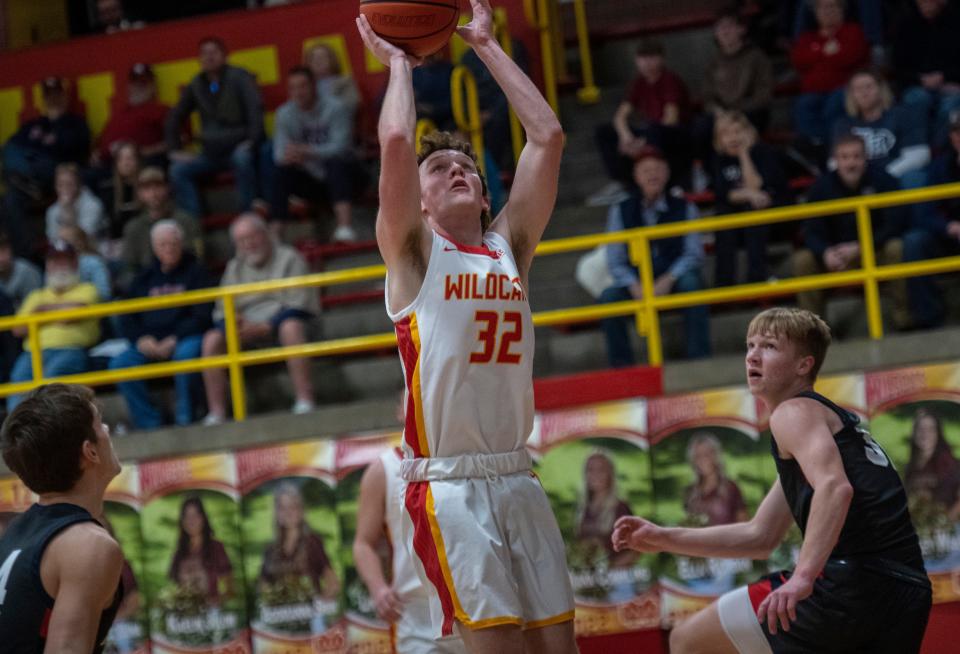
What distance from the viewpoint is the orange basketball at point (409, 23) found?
464 centimetres

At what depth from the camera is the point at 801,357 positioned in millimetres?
4793

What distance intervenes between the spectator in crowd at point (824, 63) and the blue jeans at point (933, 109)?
61cm

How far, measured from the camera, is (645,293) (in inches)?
344

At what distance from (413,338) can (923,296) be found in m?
5.41

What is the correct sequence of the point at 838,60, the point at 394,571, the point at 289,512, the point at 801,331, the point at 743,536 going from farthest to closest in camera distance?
the point at 838,60
the point at 289,512
the point at 394,571
the point at 743,536
the point at 801,331

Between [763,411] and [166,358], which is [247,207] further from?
[763,411]

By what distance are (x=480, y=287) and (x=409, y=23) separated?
942 mm

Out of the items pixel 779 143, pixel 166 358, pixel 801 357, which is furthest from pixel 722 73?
pixel 801 357

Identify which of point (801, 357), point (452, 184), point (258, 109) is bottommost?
point (801, 357)

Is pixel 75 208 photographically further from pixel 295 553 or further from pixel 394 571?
pixel 394 571

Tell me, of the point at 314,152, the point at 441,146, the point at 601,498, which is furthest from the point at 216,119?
the point at 441,146

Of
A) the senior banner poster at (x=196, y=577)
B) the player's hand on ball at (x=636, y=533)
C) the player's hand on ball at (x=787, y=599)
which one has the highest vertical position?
the player's hand on ball at (x=636, y=533)

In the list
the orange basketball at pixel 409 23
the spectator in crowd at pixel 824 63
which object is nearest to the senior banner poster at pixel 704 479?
the spectator in crowd at pixel 824 63

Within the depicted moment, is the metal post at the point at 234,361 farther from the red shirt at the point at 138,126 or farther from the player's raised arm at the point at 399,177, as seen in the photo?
the player's raised arm at the point at 399,177
